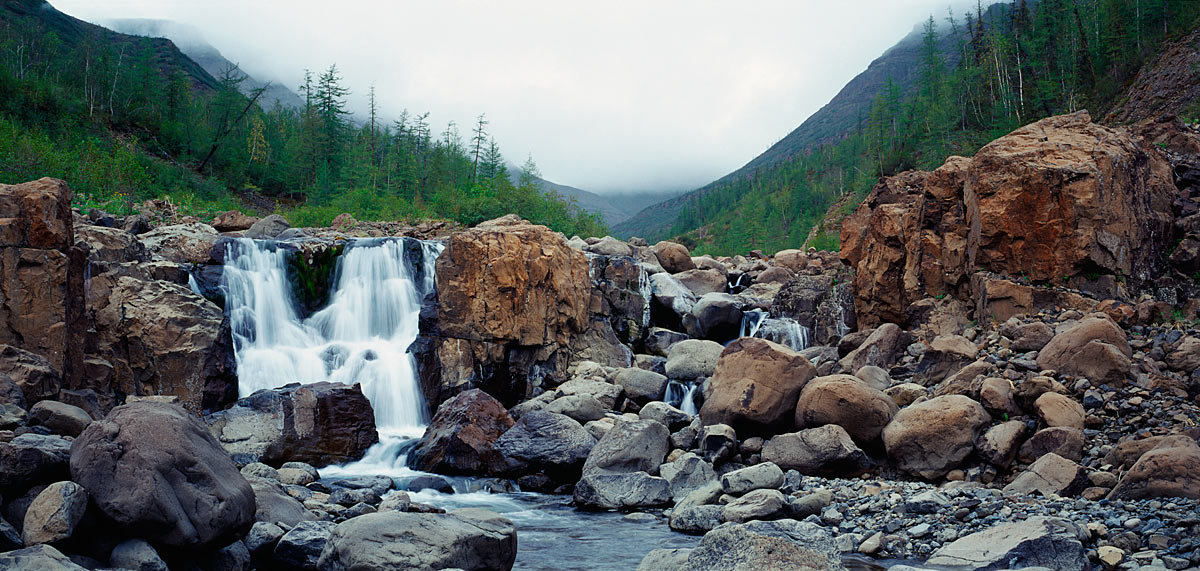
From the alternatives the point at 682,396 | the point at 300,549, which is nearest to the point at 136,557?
the point at 300,549

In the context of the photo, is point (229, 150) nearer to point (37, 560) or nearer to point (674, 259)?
point (674, 259)

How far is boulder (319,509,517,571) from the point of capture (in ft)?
25.1

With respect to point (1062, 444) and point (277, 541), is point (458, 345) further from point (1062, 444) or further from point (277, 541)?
point (1062, 444)

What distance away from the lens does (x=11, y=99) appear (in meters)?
48.7

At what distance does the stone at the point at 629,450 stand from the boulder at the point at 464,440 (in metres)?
2.45

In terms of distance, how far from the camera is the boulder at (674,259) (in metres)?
36.9

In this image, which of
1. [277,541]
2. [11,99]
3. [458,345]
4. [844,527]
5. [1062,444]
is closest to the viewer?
[277,541]

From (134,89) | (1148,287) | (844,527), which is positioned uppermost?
(134,89)

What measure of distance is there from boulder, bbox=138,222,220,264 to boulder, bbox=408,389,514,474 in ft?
33.6

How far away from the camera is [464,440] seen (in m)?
15.8

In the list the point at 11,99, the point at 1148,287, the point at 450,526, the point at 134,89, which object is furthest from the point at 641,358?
the point at 134,89

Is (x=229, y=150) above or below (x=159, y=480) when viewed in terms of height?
above

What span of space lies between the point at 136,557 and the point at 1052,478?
40.3 feet

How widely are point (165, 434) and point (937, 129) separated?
7024cm
